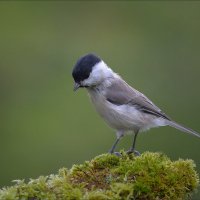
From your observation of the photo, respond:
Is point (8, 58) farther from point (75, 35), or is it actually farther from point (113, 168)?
point (113, 168)

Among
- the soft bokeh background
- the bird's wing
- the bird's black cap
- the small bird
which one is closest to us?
the bird's black cap

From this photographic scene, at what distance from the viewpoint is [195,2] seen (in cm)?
1877

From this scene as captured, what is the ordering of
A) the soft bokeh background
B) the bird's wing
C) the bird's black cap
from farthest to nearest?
1. the soft bokeh background
2. the bird's wing
3. the bird's black cap

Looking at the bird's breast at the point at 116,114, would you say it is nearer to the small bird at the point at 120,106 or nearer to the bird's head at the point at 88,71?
the small bird at the point at 120,106

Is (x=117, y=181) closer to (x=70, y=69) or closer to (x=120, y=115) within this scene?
(x=120, y=115)

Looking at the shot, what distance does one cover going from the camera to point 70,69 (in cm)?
1527

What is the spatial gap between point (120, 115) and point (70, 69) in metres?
7.78

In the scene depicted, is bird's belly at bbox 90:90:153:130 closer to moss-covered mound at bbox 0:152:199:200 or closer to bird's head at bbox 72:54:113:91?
bird's head at bbox 72:54:113:91

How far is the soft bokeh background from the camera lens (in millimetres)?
12998

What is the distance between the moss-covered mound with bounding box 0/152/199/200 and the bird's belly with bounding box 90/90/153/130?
1245 mm

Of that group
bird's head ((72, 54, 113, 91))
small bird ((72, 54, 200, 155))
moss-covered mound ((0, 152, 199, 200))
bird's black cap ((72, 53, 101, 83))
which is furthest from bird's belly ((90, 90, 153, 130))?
moss-covered mound ((0, 152, 199, 200))

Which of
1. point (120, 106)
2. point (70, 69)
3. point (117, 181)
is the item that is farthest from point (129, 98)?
point (70, 69)

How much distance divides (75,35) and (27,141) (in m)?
4.53

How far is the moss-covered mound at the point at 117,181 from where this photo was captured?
5.35m
